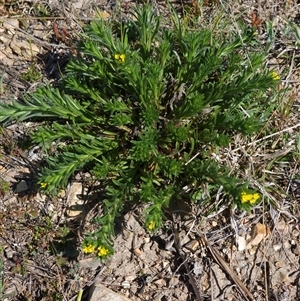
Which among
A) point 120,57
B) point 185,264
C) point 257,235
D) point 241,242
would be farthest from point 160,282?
point 120,57

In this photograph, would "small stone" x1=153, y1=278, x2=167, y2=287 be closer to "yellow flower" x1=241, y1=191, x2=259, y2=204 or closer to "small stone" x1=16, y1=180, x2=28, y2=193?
"yellow flower" x1=241, y1=191, x2=259, y2=204

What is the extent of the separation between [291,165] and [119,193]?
1240 mm

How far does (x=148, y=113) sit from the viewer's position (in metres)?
3.26

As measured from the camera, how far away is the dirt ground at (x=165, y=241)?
332 centimetres

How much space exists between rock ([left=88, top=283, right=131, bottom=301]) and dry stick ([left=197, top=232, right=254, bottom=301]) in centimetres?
63

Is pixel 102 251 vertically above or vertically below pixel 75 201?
above

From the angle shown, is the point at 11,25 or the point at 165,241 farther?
the point at 11,25

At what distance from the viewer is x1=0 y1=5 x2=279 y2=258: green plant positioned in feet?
10.6

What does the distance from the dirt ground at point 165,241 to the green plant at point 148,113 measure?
0.47 ft

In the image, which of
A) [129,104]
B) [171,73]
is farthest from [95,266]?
[171,73]

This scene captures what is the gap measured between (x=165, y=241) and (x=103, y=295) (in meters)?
0.54

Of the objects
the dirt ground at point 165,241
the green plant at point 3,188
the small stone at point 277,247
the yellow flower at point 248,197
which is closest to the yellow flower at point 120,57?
the dirt ground at point 165,241

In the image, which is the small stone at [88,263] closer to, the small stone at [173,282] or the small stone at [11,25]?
the small stone at [173,282]

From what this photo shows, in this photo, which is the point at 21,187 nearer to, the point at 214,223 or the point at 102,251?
the point at 102,251
